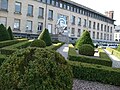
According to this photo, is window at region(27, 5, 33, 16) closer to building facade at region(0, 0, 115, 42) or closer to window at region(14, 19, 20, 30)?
building facade at region(0, 0, 115, 42)

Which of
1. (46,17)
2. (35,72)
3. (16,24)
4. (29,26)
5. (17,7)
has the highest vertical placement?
(17,7)

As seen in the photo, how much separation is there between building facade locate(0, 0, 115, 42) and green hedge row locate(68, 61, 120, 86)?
30.8 metres

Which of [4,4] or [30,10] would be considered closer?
[4,4]

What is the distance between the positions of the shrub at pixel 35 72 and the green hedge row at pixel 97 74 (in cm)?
478

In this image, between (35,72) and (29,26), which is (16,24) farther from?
(35,72)

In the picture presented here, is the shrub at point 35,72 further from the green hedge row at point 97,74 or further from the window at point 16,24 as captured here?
the window at point 16,24

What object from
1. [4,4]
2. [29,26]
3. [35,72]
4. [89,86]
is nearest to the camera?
[35,72]

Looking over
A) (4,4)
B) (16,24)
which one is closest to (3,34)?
(4,4)

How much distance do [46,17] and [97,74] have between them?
38929mm

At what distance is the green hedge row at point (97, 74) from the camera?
1002 centimetres

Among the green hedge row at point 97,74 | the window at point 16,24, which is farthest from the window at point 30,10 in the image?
the green hedge row at point 97,74

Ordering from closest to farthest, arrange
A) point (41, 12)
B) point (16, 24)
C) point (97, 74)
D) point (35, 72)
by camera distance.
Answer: point (35, 72)
point (97, 74)
point (16, 24)
point (41, 12)

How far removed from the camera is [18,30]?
4119cm

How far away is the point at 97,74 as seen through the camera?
10.2 metres
